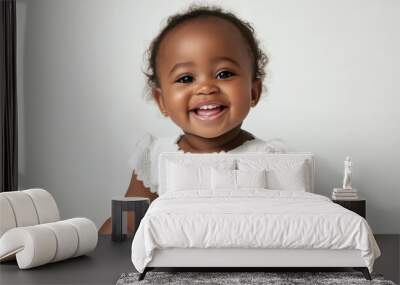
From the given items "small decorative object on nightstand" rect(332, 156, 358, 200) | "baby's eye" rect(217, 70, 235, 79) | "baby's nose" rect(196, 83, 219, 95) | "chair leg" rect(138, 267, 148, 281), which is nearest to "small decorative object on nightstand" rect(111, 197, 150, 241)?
"baby's nose" rect(196, 83, 219, 95)

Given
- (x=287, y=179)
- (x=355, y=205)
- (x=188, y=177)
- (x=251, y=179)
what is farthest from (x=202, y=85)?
(x=355, y=205)

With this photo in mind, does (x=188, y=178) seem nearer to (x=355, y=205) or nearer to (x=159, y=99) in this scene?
A: (x=159, y=99)

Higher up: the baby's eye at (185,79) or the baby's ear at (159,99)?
the baby's eye at (185,79)

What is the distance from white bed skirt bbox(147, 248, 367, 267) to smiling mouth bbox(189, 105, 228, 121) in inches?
88.3

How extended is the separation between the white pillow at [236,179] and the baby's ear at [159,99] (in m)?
1.03

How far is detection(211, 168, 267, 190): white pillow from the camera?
6.24m

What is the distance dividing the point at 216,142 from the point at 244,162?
419 millimetres

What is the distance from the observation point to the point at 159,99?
705cm

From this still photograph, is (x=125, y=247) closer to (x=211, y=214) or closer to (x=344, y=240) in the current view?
(x=211, y=214)

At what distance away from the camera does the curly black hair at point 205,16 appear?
6.96 meters

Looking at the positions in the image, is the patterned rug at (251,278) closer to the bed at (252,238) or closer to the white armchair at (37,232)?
the bed at (252,238)

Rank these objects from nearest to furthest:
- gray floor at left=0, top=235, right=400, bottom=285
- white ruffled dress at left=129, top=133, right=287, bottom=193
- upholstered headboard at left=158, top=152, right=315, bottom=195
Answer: gray floor at left=0, top=235, right=400, bottom=285 → upholstered headboard at left=158, top=152, right=315, bottom=195 → white ruffled dress at left=129, top=133, right=287, bottom=193

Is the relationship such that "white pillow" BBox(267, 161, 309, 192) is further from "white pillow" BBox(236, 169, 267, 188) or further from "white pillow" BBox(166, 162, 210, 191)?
"white pillow" BBox(166, 162, 210, 191)

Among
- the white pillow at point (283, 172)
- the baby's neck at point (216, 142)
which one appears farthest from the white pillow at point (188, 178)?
the baby's neck at point (216, 142)
